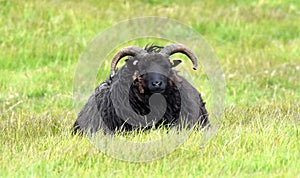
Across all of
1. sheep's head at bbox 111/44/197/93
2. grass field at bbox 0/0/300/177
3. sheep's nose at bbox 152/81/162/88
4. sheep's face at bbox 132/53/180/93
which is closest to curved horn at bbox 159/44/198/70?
sheep's head at bbox 111/44/197/93

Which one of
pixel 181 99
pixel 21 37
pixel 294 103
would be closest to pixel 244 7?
pixel 21 37

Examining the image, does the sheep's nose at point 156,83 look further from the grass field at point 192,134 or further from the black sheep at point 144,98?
the grass field at point 192,134

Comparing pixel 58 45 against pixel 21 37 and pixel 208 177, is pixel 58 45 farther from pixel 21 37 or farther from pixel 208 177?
pixel 208 177

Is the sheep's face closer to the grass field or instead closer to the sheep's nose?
the sheep's nose

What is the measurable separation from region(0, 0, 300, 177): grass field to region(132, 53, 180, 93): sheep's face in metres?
0.81

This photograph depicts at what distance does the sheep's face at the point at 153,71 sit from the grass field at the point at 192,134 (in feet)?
2.67

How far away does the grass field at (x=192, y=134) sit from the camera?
6.79m

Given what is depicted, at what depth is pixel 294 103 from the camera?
33.6 feet

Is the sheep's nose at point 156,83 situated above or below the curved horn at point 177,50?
below

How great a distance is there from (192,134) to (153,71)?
2.94 ft

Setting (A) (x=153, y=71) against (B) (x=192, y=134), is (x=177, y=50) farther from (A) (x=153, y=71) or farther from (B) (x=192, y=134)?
(B) (x=192, y=134)

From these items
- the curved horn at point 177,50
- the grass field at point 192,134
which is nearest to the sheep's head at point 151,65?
the curved horn at point 177,50

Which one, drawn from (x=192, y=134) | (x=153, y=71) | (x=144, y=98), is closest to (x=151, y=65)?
(x=153, y=71)

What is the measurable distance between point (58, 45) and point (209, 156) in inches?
319
